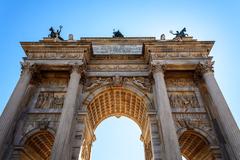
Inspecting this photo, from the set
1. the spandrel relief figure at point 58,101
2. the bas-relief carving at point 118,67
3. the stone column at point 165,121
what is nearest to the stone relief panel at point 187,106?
the stone column at point 165,121

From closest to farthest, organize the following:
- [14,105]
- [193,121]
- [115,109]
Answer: [14,105]
[193,121]
[115,109]

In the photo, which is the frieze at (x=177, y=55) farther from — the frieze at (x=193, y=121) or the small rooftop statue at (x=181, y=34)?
the frieze at (x=193, y=121)

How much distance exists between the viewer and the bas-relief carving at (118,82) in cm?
1612

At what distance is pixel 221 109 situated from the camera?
13.2m

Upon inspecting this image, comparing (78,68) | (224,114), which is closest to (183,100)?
(224,114)

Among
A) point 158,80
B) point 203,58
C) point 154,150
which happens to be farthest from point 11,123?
point 203,58

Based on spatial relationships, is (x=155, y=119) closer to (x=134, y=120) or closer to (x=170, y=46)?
(x=134, y=120)

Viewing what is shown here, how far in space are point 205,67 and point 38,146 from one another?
47.4 ft

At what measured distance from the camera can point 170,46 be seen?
17.0 meters

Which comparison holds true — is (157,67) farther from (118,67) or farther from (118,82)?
(118,67)

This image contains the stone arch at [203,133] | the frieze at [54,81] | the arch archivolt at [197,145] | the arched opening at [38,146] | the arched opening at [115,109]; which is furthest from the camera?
the frieze at [54,81]

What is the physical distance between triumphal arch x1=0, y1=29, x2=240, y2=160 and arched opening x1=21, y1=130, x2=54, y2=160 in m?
0.08

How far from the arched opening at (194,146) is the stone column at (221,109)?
5.49 ft

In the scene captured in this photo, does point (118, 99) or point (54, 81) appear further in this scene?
point (118, 99)
